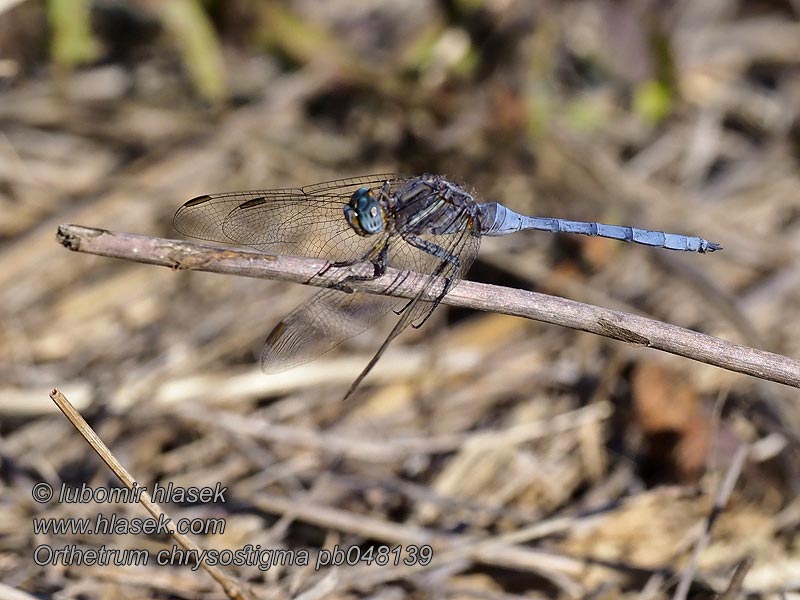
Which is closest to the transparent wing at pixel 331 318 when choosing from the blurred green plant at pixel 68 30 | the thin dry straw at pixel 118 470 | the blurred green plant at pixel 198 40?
the thin dry straw at pixel 118 470

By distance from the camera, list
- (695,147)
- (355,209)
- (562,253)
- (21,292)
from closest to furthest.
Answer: (355,209) → (21,292) → (562,253) → (695,147)

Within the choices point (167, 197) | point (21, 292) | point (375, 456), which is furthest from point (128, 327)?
point (375, 456)

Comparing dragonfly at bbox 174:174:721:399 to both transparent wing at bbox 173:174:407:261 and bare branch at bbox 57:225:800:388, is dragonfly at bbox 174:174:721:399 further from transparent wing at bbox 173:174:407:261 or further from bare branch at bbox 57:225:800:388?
bare branch at bbox 57:225:800:388

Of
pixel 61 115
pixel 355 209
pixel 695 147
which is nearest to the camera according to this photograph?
pixel 355 209

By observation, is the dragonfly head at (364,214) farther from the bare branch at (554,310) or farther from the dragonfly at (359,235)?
the bare branch at (554,310)

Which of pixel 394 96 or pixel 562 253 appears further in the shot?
pixel 394 96

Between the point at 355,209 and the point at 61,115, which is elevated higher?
the point at 61,115

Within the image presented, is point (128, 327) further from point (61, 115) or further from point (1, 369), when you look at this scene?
point (61, 115)

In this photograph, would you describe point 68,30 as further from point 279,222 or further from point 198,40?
point 279,222
